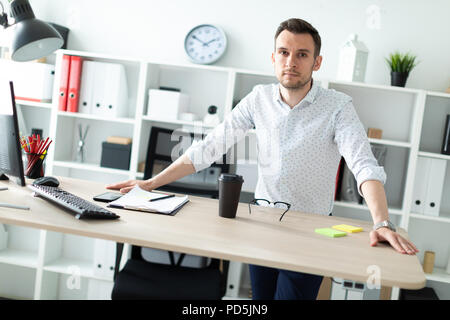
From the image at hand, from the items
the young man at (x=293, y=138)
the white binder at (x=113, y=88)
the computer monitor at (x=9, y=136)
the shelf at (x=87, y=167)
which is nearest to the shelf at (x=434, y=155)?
the young man at (x=293, y=138)

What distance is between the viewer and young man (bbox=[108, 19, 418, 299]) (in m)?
1.70

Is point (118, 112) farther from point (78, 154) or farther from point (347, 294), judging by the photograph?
point (347, 294)

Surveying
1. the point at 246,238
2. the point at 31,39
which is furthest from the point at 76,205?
the point at 31,39

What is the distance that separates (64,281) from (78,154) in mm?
983

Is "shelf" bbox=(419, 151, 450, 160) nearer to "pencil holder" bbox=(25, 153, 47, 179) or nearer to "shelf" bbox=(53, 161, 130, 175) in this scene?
"shelf" bbox=(53, 161, 130, 175)

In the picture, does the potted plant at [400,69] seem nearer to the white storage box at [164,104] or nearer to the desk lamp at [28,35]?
the white storage box at [164,104]

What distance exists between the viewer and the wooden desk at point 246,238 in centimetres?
109

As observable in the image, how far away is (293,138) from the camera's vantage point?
1.78 meters

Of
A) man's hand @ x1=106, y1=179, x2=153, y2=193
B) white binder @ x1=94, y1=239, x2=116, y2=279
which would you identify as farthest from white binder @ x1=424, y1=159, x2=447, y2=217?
white binder @ x1=94, y1=239, x2=116, y2=279

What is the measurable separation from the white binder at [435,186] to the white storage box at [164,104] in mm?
1685

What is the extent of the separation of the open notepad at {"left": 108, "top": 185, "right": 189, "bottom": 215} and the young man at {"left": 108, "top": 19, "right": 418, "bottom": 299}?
83mm

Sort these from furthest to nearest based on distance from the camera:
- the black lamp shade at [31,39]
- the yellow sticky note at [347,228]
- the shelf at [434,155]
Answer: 1. the shelf at [434,155]
2. the black lamp shade at [31,39]
3. the yellow sticky note at [347,228]
